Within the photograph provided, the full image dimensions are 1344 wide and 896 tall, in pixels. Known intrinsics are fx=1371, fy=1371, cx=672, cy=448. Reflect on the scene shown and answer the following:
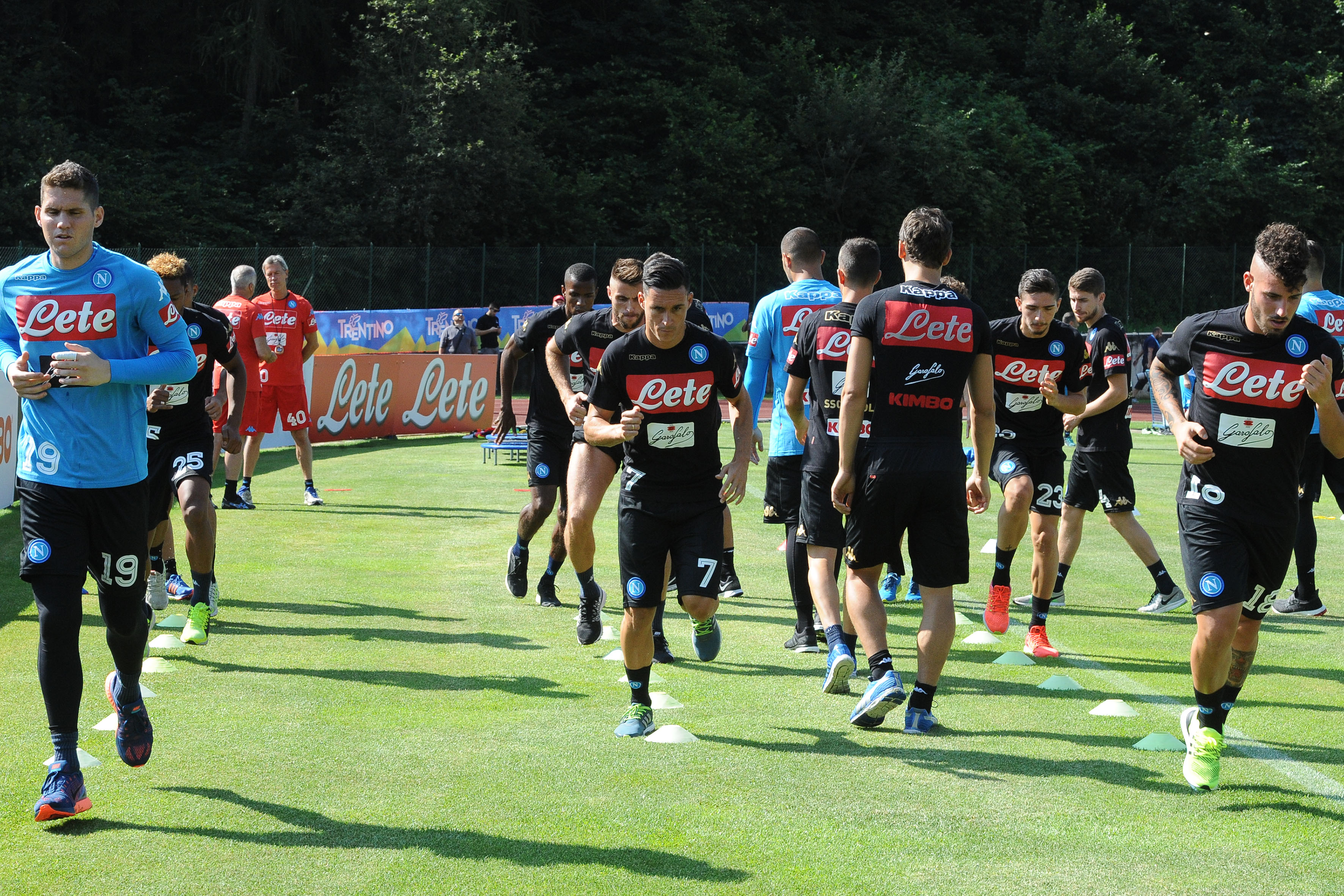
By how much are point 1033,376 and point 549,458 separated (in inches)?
118

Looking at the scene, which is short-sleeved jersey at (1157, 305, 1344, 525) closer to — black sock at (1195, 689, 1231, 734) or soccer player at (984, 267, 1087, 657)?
black sock at (1195, 689, 1231, 734)

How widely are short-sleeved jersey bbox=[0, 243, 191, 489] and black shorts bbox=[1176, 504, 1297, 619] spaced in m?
3.66

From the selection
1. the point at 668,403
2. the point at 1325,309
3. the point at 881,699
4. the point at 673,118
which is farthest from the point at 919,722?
the point at 673,118

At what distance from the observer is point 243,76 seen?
3647 centimetres

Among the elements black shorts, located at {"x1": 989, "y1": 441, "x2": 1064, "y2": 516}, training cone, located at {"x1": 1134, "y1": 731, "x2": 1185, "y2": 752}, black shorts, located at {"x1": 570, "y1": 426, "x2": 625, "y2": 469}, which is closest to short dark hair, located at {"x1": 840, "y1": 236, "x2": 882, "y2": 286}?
black shorts, located at {"x1": 570, "y1": 426, "x2": 625, "y2": 469}

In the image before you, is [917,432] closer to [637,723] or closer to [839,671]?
[839,671]

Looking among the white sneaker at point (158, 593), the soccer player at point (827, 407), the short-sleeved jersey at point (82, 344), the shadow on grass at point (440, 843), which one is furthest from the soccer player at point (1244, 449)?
the white sneaker at point (158, 593)

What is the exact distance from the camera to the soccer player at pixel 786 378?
723cm

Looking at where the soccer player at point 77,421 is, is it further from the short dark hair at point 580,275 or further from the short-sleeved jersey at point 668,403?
the short dark hair at point 580,275

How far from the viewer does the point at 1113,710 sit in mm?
6133

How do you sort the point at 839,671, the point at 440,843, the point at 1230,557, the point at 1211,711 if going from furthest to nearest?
1. the point at 839,671
2. the point at 1211,711
3. the point at 1230,557
4. the point at 440,843

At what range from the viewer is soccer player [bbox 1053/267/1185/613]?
331 inches

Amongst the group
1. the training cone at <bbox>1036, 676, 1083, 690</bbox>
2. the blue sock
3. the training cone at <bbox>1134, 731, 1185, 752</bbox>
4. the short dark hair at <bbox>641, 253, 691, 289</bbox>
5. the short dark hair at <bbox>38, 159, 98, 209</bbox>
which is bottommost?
the training cone at <bbox>1036, 676, 1083, 690</bbox>

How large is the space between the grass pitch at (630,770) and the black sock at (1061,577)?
27cm
